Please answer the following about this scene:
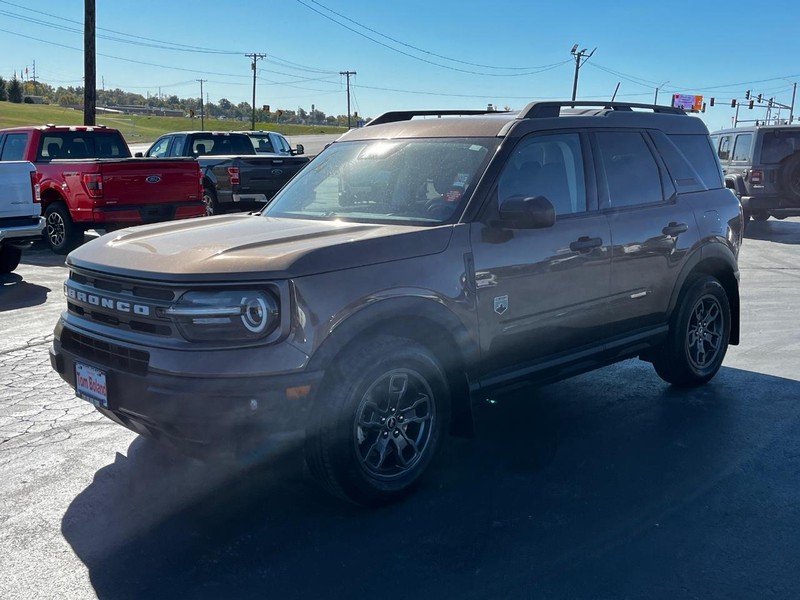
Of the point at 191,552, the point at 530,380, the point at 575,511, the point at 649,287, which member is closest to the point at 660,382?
the point at 649,287

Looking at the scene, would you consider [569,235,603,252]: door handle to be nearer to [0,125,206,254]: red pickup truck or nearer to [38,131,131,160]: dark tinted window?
[0,125,206,254]: red pickup truck

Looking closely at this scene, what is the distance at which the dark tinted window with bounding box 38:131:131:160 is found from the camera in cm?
1365

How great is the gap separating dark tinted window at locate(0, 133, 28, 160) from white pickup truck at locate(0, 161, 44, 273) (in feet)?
10.3

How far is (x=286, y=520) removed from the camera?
4.02 m

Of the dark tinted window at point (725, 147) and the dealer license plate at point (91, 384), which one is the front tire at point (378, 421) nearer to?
the dealer license plate at point (91, 384)

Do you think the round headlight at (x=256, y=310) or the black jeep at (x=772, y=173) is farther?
the black jeep at (x=772, y=173)

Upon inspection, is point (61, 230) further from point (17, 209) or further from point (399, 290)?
point (399, 290)

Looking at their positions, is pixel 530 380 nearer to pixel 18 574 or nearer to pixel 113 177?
pixel 18 574

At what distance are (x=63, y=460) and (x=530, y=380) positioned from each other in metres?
2.74

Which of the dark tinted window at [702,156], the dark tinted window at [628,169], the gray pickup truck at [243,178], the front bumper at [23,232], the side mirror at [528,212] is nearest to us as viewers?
the side mirror at [528,212]

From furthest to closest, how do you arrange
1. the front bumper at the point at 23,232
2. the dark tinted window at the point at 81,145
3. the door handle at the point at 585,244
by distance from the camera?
the dark tinted window at the point at 81,145 < the front bumper at the point at 23,232 < the door handle at the point at 585,244

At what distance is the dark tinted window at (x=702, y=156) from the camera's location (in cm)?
611

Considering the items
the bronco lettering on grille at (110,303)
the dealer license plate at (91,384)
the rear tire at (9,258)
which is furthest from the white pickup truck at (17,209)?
the dealer license plate at (91,384)

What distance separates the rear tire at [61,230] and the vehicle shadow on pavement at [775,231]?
41.9ft
